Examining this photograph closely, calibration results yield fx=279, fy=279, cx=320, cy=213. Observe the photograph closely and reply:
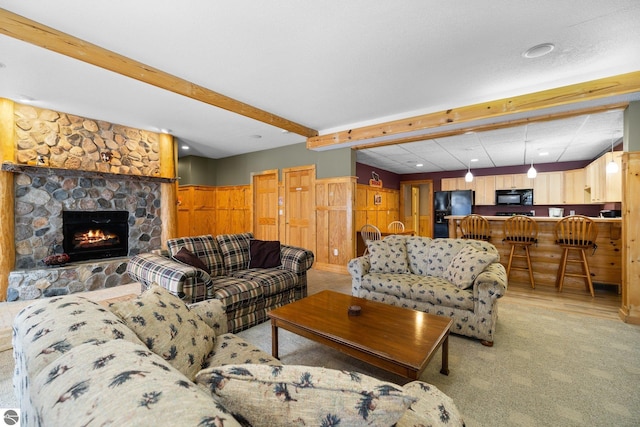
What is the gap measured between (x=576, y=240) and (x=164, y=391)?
Answer: 518cm

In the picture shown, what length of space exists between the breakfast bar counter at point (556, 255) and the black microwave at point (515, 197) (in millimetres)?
3144

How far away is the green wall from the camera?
5.36 m

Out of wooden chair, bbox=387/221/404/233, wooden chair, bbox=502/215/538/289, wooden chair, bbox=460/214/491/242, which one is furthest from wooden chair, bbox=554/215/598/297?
wooden chair, bbox=387/221/404/233

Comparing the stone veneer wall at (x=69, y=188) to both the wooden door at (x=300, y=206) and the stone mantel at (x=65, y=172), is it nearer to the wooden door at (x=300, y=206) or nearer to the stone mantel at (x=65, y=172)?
the stone mantel at (x=65, y=172)

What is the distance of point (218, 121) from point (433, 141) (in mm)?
3714

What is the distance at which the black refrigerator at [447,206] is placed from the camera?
25.4ft

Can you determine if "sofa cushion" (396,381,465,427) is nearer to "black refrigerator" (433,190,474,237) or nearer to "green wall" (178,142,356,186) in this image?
"green wall" (178,142,356,186)

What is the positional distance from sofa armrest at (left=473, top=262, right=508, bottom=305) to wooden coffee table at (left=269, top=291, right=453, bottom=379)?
68 cm

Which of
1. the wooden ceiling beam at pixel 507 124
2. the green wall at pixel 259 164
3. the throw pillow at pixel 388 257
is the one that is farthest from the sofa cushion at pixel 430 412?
the green wall at pixel 259 164

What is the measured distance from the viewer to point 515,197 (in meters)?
7.17

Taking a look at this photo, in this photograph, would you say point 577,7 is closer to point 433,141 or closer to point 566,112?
point 566,112

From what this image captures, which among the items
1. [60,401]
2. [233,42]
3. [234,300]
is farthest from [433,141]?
[60,401]

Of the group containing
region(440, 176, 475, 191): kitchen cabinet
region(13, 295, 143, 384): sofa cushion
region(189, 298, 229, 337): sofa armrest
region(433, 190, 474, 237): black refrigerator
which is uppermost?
region(440, 176, 475, 191): kitchen cabinet

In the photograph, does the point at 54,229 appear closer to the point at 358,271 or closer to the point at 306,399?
the point at 358,271
